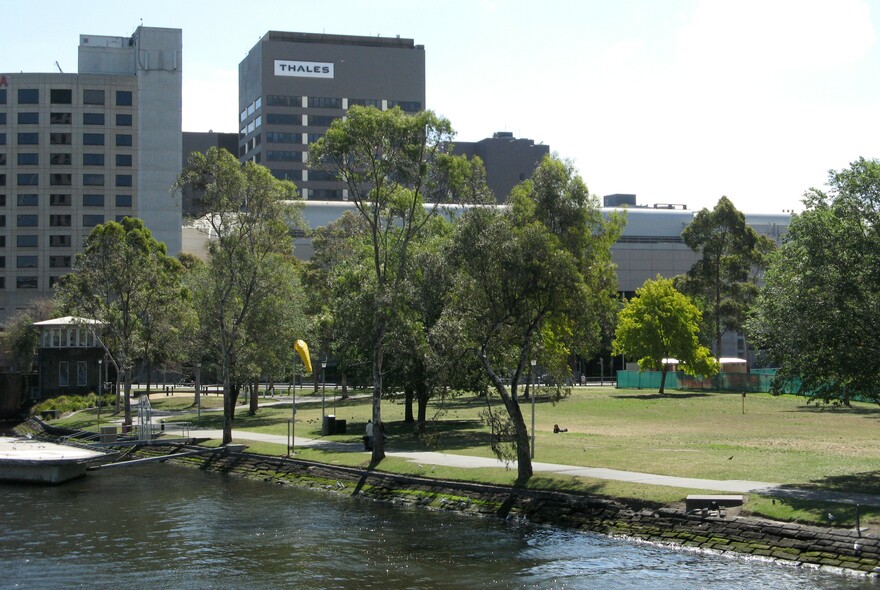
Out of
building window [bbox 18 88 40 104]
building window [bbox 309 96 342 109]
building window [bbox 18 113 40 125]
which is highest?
building window [bbox 309 96 342 109]

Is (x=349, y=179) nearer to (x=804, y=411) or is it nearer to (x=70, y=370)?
(x=804, y=411)

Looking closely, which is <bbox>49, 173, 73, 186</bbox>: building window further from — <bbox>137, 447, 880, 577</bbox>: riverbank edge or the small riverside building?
<bbox>137, 447, 880, 577</bbox>: riverbank edge

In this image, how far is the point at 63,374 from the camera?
8662 centimetres

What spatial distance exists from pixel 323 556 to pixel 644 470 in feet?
40.8

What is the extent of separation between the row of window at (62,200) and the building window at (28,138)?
701 centimetres

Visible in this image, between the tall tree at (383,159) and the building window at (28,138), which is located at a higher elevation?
the building window at (28,138)

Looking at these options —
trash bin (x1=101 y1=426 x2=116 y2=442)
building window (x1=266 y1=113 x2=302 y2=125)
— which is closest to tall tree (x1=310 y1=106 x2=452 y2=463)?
trash bin (x1=101 y1=426 x2=116 y2=442)

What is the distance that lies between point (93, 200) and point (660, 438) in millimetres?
109251

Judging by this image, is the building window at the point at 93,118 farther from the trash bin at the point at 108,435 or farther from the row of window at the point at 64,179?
the trash bin at the point at 108,435

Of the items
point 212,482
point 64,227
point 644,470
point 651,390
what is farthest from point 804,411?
point 64,227

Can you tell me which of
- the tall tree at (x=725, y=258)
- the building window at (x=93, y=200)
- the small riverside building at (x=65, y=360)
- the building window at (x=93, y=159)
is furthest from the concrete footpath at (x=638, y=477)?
the building window at (x=93, y=159)

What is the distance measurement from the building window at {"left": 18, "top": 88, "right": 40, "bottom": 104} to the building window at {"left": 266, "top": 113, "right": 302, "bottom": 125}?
52.9 m

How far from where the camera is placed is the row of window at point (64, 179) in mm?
136500

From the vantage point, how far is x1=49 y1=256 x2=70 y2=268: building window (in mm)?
136375
